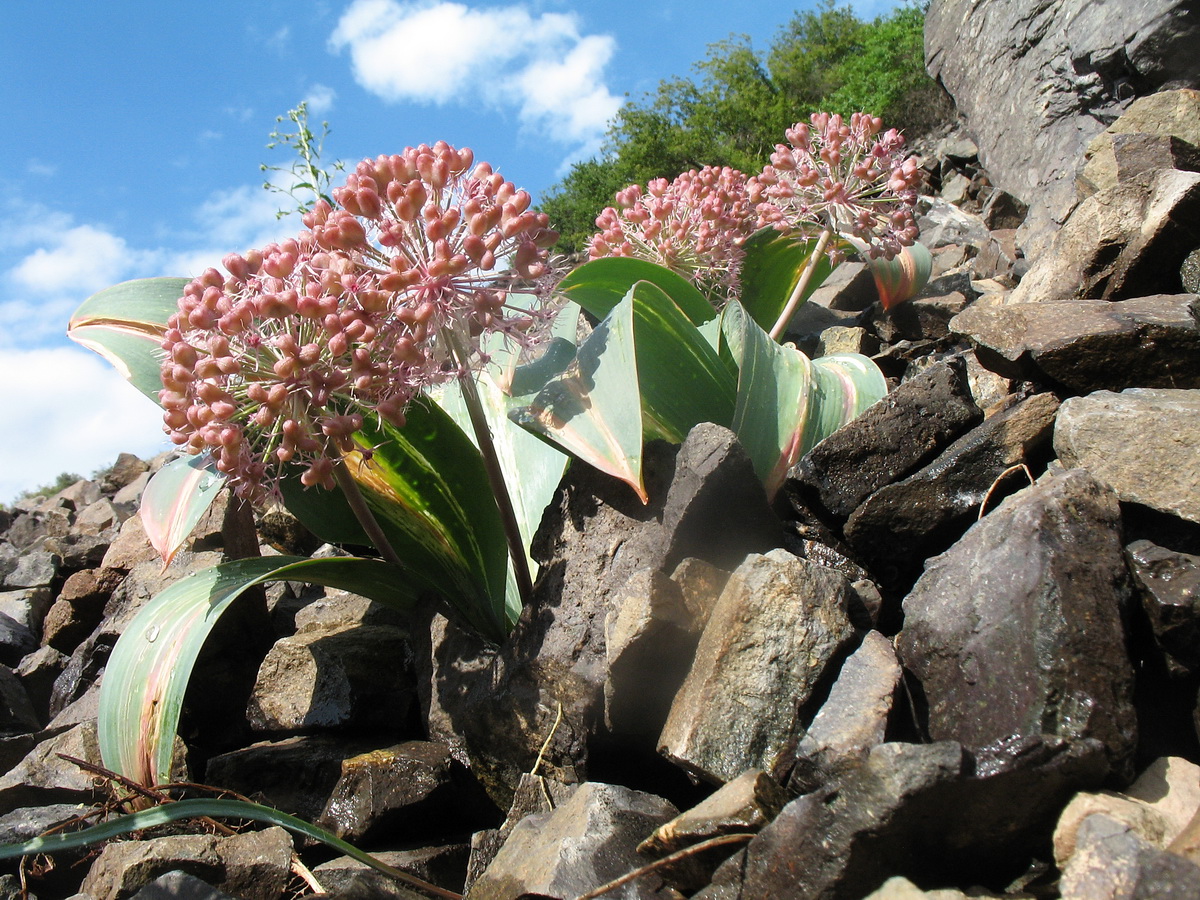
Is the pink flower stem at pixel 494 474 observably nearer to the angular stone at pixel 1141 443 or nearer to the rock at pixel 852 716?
the rock at pixel 852 716

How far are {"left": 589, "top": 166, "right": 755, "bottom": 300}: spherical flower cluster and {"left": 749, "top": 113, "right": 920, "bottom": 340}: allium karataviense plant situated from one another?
0.44ft

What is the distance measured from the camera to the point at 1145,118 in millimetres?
3961

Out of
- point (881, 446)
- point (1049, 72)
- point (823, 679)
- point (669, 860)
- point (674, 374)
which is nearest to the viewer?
point (669, 860)

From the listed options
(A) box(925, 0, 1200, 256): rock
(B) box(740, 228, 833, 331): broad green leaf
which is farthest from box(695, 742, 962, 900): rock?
(A) box(925, 0, 1200, 256): rock

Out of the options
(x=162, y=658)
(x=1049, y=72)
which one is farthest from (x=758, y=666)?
(x=1049, y=72)

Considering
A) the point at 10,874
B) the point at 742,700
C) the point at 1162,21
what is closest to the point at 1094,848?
the point at 742,700

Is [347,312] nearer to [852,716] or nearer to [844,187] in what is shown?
[852,716]

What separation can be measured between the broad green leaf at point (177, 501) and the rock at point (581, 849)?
1205mm

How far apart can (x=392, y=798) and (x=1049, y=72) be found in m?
7.08

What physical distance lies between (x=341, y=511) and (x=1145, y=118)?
4.07 metres

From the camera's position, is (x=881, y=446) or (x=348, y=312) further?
(x=881, y=446)

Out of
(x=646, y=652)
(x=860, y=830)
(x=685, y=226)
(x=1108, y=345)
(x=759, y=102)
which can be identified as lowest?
(x=860, y=830)

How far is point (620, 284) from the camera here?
3080 mm

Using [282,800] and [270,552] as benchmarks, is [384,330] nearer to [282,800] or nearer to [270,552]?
[282,800]
